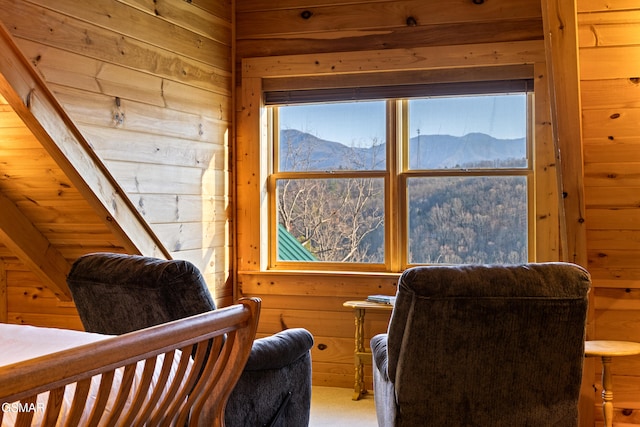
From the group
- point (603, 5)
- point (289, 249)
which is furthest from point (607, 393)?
point (289, 249)

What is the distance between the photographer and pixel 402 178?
457 cm

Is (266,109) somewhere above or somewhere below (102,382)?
above

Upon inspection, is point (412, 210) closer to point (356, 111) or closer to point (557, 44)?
point (356, 111)

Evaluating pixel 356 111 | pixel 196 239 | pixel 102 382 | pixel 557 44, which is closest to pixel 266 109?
pixel 356 111

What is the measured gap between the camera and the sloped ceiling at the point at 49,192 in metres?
2.94

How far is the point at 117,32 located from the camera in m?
3.58

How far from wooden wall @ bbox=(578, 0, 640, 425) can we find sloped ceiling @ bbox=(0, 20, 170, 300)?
2248mm

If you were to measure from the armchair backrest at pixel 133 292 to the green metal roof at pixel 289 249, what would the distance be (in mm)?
2012

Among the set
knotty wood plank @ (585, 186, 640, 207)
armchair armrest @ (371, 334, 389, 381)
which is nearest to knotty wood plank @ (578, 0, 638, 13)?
Result: knotty wood plank @ (585, 186, 640, 207)

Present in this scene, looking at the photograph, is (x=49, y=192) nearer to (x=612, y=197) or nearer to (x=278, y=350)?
(x=278, y=350)

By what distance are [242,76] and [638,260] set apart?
8.94 ft

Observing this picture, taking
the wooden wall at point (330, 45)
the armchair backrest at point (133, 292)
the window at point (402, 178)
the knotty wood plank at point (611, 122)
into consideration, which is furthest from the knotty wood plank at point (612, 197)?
the armchair backrest at point (133, 292)

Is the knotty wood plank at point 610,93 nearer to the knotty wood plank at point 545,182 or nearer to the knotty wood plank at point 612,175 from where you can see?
the knotty wood plank at point 612,175

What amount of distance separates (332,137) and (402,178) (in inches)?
22.0
